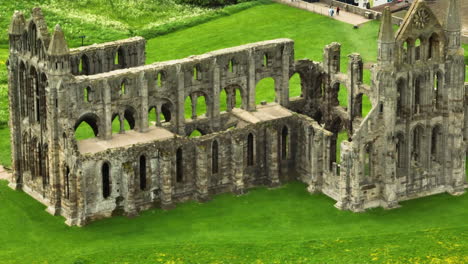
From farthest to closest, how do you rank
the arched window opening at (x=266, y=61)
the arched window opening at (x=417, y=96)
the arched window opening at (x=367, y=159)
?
1. the arched window opening at (x=266, y=61)
2. the arched window opening at (x=417, y=96)
3. the arched window opening at (x=367, y=159)

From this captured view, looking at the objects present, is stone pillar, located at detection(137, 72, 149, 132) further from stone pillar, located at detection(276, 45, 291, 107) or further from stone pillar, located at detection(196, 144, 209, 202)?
stone pillar, located at detection(276, 45, 291, 107)

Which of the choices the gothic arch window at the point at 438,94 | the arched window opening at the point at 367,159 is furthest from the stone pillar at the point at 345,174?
the gothic arch window at the point at 438,94

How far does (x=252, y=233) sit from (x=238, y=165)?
949 centimetres

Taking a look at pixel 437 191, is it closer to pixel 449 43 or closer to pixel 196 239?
pixel 449 43

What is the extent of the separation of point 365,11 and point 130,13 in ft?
103

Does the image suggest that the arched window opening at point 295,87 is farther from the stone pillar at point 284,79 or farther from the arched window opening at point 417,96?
the arched window opening at point 417,96

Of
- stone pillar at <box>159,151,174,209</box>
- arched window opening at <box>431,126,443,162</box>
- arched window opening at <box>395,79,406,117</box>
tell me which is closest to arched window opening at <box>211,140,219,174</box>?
stone pillar at <box>159,151,174,209</box>

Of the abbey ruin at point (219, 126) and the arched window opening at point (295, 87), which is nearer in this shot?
the abbey ruin at point (219, 126)

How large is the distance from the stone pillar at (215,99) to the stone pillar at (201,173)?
19.7 feet

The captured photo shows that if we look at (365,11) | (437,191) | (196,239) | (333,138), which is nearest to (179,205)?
(196,239)

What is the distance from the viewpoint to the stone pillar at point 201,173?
123812mm

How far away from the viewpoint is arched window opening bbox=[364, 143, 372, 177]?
124 m

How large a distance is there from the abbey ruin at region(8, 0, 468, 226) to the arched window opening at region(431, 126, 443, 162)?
4.1 inches

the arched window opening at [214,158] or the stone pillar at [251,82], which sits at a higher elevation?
the stone pillar at [251,82]
